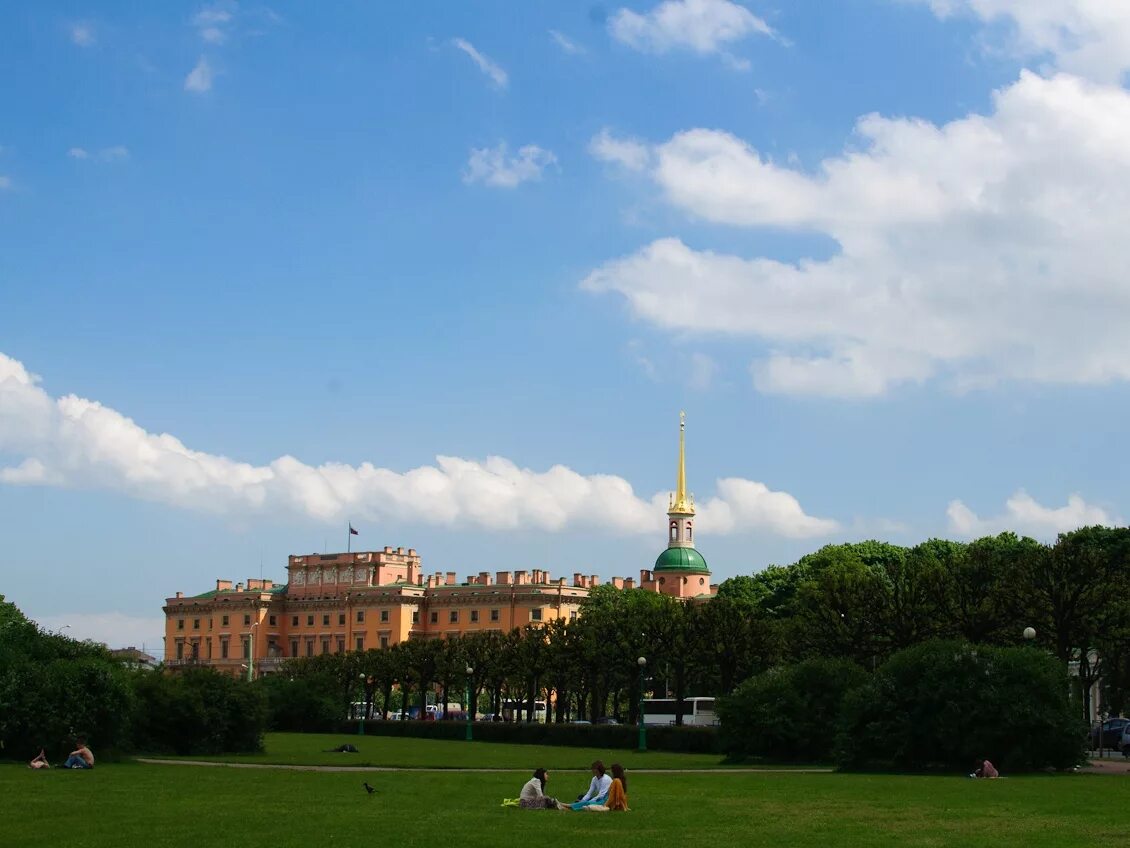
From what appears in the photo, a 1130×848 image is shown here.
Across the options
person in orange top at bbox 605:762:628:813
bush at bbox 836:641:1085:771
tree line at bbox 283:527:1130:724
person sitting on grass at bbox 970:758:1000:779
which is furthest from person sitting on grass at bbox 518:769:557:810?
tree line at bbox 283:527:1130:724

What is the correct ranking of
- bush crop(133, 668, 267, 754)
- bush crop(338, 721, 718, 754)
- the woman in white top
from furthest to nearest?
bush crop(338, 721, 718, 754) < bush crop(133, 668, 267, 754) < the woman in white top

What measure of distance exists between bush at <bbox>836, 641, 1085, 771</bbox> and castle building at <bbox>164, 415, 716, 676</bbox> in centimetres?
10562

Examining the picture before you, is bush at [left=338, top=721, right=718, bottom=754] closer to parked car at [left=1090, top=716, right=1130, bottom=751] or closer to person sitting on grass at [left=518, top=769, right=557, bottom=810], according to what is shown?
parked car at [left=1090, top=716, right=1130, bottom=751]

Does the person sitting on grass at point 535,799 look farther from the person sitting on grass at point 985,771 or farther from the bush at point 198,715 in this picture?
the bush at point 198,715

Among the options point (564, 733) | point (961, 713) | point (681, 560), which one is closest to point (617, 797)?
point (961, 713)

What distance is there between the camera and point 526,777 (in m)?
39.9

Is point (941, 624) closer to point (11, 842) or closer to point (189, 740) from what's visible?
point (189, 740)

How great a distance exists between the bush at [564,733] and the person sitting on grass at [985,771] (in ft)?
54.7

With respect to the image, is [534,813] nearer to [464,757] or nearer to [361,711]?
[464,757]

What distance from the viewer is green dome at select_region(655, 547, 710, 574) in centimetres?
15690

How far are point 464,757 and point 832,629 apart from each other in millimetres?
19920

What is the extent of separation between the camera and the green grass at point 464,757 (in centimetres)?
4838

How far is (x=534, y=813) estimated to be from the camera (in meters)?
27.1

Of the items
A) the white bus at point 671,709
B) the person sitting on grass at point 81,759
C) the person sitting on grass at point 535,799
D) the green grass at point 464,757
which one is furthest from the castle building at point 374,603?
the person sitting on grass at point 535,799
